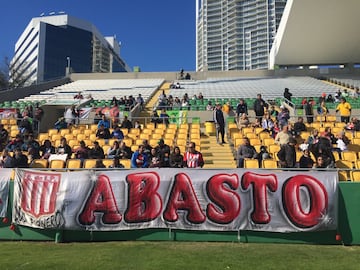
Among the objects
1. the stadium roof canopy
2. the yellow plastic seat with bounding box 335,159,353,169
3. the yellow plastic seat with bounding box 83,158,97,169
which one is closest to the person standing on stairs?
the yellow plastic seat with bounding box 335,159,353,169

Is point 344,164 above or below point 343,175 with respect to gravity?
above

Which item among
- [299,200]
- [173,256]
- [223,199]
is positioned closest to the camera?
[173,256]

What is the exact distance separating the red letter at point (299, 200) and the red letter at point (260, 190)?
273 millimetres

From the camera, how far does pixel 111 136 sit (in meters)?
13.6

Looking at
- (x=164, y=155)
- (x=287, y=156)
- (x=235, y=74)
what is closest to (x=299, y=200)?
(x=287, y=156)

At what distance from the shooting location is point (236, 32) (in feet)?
500

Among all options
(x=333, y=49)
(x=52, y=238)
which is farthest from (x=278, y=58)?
(x=52, y=238)

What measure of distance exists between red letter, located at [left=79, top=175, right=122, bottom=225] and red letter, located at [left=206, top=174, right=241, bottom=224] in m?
1.80

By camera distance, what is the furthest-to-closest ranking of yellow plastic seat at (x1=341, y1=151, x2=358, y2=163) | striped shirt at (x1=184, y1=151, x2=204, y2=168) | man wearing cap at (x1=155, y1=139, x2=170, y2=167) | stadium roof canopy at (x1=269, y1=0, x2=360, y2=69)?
1. stadium roof canopy at (x1=269, y1=0, x2=360, y2=69)
2. yellow plastic seat at (x1=341, y1=151, x2=358, y2=163)
3. man wearing cap at (x1=155, y1=139, x2=170, y2=167)
4. striped shirt at (x1=184, y1=151, x2=204, y2=168)

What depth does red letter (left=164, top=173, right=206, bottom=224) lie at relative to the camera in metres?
7.11

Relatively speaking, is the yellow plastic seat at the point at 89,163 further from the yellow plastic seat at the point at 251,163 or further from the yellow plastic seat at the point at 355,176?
the yellow plastic seat at the point at 355,176

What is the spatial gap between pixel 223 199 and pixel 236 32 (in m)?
153

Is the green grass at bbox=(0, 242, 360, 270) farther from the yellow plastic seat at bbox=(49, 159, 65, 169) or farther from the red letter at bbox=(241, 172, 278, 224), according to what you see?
the yellow plastic seat at bbox=(49, 159, 65, 169)

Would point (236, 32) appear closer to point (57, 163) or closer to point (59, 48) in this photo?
point (59, 48)
